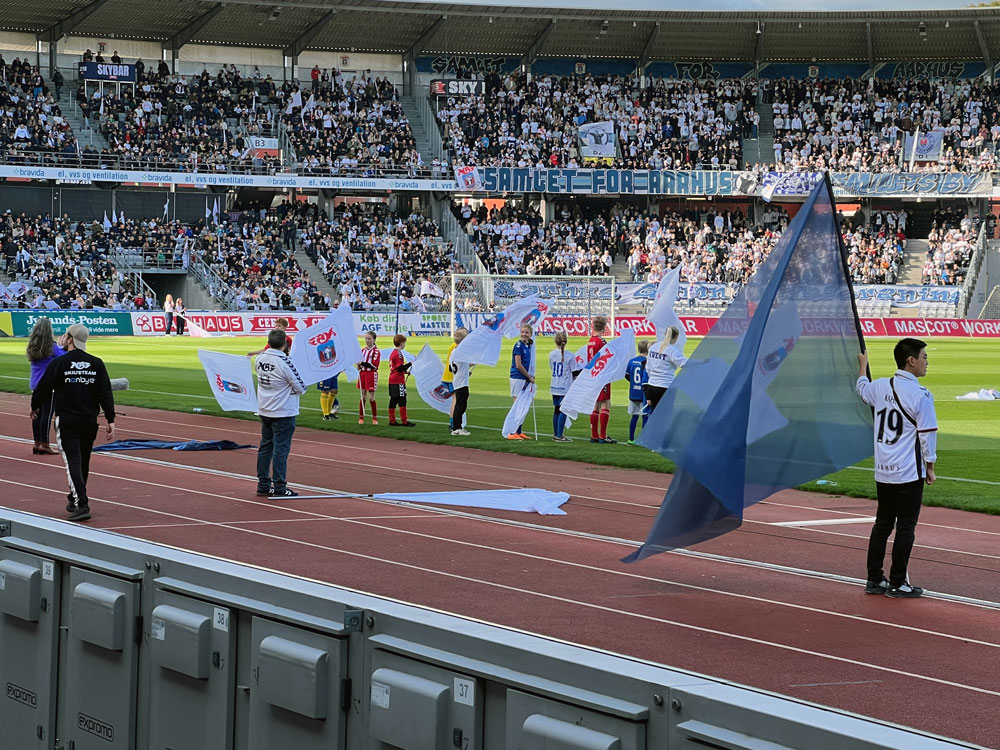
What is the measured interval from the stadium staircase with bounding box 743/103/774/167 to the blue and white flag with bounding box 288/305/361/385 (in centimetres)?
5115

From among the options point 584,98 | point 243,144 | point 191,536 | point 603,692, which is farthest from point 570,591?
point 584,98

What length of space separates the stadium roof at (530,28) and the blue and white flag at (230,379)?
150ft

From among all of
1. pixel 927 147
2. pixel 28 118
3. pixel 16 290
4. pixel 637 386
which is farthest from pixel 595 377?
pixel 927 147

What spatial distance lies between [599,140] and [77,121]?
26.2 meters

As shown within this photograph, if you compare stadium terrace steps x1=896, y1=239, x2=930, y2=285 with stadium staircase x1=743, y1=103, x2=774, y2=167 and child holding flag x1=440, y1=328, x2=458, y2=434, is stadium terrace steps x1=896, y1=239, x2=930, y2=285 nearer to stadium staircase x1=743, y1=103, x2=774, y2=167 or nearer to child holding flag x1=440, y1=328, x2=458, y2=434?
stadium staircase x1=743, y1=103, x2=774, y2=167

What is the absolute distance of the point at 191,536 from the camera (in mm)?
12328

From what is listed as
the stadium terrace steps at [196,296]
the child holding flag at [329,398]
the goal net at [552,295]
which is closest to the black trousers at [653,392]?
the child holding flag at [329,398]

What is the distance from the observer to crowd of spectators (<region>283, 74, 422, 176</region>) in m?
66.1

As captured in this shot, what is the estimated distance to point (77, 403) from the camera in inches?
504

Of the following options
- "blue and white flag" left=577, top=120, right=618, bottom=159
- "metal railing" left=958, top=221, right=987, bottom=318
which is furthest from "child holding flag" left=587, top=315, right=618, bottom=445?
"blue and white flag" left=577, top=120, right=618, bottom=159

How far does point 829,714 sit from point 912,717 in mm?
4636

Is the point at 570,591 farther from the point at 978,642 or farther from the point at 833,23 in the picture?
the point at 833,23

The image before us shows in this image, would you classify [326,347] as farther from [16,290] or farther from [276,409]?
[16,290]

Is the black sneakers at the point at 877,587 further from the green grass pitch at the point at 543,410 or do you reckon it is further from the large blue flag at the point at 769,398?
the green grass pitch at the point at 543,410
